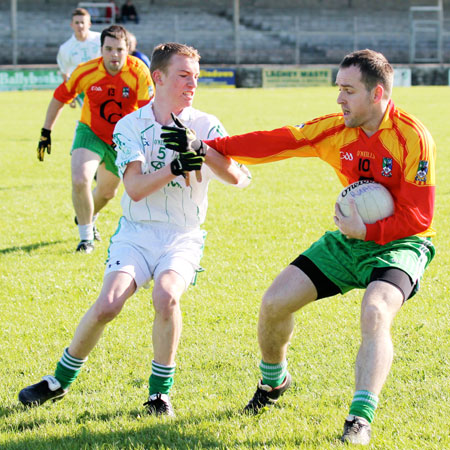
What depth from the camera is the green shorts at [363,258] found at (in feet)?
12.6

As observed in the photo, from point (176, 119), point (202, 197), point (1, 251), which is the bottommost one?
point (1, 251)

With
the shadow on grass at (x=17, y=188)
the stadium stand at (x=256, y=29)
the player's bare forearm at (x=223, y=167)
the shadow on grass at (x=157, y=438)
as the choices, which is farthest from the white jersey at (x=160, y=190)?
the stadium stand at (x=256, y=29)

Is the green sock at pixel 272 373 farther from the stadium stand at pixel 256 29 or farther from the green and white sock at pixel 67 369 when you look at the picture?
the stadium stand at pixel 256 29

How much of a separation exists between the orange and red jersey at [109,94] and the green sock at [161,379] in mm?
4167

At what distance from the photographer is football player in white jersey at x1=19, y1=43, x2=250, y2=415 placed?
157 inches

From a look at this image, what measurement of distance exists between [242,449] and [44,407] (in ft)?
3.99

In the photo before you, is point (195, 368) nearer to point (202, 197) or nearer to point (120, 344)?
point (120, 344)

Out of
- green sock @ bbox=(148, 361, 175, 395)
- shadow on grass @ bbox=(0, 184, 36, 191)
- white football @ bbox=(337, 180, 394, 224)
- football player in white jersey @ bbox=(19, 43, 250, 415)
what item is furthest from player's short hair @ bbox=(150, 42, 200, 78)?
shadow on grass @ bbox=(0, 184, 36, 191)

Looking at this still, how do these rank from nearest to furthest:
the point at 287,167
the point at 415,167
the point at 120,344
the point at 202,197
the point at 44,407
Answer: the point at 415,167
the point at 44,407
the point at 202,197
the point at 120,344
the point at 287,167

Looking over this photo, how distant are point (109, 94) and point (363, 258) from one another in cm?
449

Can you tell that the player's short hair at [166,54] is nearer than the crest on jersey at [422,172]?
No

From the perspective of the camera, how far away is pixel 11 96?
28109mm

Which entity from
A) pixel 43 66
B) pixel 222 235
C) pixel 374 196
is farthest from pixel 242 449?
pixel 43 66

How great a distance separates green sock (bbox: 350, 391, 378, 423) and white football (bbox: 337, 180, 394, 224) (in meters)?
0.98
